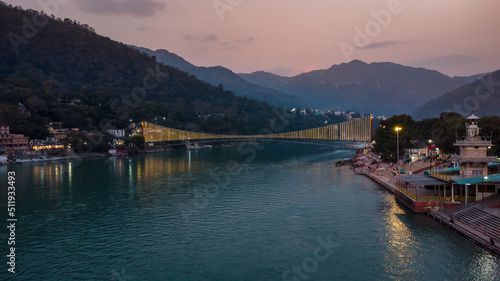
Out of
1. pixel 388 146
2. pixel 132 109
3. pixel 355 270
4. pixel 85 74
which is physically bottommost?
pixel 355 270

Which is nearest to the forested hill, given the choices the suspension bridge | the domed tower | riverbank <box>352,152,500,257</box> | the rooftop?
the suspension bridge

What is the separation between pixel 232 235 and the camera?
2414 cm

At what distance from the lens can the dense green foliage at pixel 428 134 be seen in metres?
42.8

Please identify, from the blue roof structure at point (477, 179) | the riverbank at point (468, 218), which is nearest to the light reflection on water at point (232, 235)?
the riverbank at point (468, 218)

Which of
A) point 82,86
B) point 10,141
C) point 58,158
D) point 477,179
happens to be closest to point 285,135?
point 58,158

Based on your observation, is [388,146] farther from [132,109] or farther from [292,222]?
[132,109]

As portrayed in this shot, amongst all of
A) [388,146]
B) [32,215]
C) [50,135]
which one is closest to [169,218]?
[32,215]

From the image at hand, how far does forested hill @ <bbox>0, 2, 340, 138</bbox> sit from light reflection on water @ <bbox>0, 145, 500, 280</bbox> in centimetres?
6939

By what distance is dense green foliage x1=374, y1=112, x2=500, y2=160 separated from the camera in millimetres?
42750

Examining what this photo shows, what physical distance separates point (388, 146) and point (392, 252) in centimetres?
3990

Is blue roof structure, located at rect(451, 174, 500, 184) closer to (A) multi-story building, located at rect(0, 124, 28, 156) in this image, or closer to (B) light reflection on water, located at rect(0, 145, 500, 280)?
(B) light reflection on water, located at rect(0, 145, 500, 280)

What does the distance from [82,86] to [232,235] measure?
134 m

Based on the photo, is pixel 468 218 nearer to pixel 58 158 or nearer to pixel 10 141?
pixel 58 158

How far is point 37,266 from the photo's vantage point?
766 inches
